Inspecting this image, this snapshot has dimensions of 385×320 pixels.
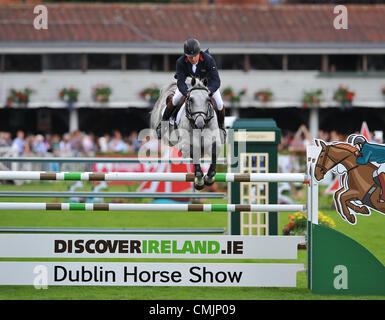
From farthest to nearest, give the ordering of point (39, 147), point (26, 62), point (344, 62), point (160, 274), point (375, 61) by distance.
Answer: point (344, 62) < point (375, 61) < point (26, 62) < point (39, 147) < point (160, 274)

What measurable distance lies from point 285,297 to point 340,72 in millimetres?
27172

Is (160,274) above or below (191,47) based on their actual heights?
below

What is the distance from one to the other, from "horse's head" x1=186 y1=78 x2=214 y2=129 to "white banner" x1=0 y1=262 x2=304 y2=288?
4.31 feet

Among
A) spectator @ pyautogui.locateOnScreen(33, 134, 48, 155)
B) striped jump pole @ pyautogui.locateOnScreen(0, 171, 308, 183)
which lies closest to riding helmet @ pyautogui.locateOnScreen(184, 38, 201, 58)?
striped jump pole @ pyautogui.locateOnScreen(0, 171, 308, 183)

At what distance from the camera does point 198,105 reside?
708 cm

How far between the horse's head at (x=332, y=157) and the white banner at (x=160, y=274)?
892 mm

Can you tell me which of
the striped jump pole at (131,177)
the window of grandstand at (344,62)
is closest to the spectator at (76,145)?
the striped jump pole at (131,177)

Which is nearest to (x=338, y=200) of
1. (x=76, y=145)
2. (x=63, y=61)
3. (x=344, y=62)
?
(x=76, y=145)

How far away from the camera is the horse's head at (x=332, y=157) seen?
21.3 feet

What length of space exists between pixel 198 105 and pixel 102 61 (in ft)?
84.8

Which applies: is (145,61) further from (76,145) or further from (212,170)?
(212,170)

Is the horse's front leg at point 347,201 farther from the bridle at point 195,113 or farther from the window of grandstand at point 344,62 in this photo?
the window of grandstand at point 344,62

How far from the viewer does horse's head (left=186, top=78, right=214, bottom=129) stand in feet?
23.2

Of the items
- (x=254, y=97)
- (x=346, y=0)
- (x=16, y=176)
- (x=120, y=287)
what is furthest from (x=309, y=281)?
(x=346, y=0)
